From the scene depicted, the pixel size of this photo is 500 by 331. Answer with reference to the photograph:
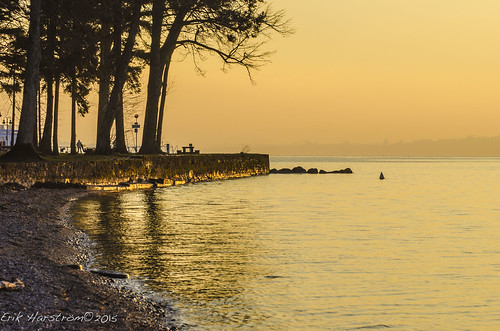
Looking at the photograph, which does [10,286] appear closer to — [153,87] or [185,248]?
[185,248]

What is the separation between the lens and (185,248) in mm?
16297

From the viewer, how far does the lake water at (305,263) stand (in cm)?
1002

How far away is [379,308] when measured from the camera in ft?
34.4

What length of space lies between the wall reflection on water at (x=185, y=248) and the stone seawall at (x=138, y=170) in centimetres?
273

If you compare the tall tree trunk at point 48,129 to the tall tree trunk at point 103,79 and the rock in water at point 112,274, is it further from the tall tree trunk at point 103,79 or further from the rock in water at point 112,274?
the rock in water at point 112,274

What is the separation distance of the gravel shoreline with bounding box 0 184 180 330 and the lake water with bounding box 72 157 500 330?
1.99ft

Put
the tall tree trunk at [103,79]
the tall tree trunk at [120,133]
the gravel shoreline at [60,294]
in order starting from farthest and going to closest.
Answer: the tall tree trunk at [120,133]
the tall tree trunk at [103,79]
the gravel shoreline at [60,294]

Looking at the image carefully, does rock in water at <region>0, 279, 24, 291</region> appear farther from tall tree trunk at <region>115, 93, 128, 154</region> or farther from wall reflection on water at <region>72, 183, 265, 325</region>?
tall tree trunk at <region>115, 93, 128, 154</region>

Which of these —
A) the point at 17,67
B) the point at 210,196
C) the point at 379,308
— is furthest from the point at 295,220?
the point at 17,67

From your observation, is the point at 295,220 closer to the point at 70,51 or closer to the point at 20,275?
the point at 20,275

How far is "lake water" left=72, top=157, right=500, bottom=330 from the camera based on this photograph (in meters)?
10.0

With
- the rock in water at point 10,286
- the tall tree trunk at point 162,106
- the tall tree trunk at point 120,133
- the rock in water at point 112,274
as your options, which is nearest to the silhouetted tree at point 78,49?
the tall tree trunk at point 120,133

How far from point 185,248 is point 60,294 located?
6991mm

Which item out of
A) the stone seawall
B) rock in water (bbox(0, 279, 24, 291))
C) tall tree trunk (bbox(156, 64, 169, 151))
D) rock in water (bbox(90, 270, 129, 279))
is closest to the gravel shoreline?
rock in water (bbox(0, 279, 24, 291))
